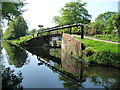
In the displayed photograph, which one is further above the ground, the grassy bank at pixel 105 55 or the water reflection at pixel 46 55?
the grassy bank at pixel 105 55

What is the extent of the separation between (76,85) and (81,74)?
6.59ft

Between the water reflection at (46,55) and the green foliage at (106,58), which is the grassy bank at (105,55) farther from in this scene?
the water reflection at (46,55)

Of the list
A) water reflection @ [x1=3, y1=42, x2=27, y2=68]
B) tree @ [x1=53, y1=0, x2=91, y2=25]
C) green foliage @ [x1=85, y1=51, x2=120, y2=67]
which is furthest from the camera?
tree @ [x1=53, y1=0, x2=91, y2=25]

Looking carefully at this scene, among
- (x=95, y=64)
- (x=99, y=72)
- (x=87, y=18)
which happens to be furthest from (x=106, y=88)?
(x=87, y=18)

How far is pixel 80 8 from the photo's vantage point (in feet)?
105

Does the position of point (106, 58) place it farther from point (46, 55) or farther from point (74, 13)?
point (74, 13)

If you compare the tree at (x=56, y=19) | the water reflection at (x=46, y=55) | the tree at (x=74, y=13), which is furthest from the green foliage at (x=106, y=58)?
the tree at (x=56, y=19)

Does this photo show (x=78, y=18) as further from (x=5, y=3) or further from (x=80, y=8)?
(x=5, y=3)

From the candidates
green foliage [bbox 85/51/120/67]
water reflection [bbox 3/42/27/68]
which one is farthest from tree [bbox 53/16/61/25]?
green foliage [bbox 85/51/120/67]

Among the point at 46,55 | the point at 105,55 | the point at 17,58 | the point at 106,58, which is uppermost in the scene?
the point at 105,55

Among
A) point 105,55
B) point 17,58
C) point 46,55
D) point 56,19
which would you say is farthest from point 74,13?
point 105,55

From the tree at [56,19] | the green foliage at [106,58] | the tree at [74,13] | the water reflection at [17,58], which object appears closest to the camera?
the green foliage at [106,58]

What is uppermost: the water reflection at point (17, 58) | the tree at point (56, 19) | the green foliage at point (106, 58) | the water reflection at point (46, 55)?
the tree at point (56, 19)

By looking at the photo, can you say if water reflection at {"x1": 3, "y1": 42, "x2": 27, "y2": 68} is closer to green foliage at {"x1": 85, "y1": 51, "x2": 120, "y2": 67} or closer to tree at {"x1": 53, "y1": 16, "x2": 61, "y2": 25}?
green foliage at {"x1": 85, "y1": 51, "x2": 120, "y2": 67}
